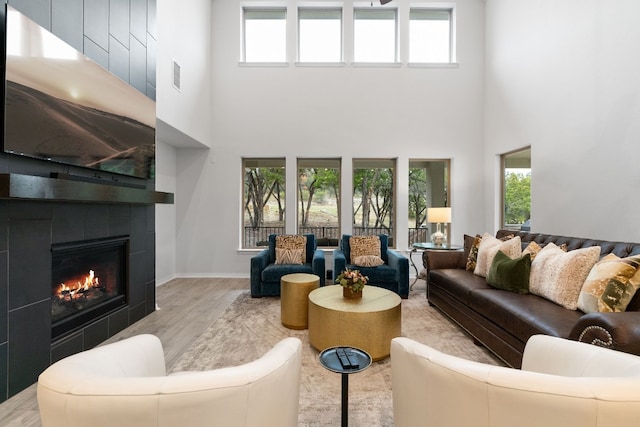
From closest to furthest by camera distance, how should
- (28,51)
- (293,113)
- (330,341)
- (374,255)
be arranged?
(28,51)
(330,341)
(374,255)
(293,113)

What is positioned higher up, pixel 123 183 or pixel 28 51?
pixel 28 51

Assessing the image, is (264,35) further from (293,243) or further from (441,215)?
(441,215)

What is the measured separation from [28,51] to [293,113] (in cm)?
384

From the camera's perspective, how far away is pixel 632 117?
111 inches

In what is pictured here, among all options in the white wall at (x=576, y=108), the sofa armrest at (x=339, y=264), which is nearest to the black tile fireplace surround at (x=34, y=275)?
the sofa armrest at (x=339, y=264)

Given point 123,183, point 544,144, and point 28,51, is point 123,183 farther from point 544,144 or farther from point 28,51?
point 544,144

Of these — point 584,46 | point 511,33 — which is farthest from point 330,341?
point 511,33

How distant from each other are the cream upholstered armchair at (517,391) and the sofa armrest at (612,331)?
1.40 feet

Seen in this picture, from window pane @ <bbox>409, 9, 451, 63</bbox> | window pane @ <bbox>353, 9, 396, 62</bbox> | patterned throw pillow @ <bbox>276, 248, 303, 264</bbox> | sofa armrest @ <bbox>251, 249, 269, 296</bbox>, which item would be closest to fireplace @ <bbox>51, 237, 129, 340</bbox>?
sofa armrest @ <bbox>251, 249, 269, 296</bbox>

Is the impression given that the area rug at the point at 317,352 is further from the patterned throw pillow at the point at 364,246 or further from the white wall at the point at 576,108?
the white wall at the point at 576,108

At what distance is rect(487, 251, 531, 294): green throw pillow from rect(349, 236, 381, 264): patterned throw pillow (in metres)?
1.92

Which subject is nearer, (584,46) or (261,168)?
(584,46)

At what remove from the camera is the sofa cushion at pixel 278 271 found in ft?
13.9

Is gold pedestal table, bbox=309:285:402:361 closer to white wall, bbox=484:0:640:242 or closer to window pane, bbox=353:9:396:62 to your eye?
white wall, bbox=484:0:640:242
